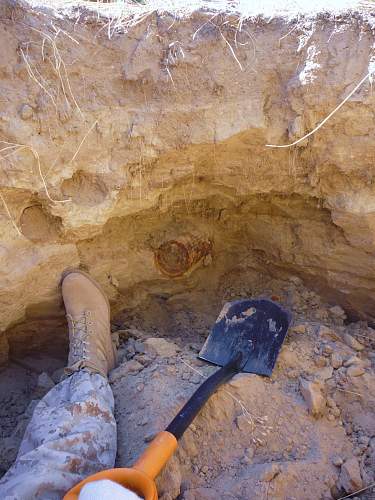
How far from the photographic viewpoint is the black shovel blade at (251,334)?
91.2 inches

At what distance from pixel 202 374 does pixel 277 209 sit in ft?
3.85

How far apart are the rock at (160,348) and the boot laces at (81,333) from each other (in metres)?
0.32

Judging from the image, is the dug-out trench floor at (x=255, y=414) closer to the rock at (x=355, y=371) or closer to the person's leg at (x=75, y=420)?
the rock at (x=355, y=371)

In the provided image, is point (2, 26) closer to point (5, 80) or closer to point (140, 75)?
point (5, 80)

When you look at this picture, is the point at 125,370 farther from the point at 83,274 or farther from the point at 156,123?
the point at 156,123

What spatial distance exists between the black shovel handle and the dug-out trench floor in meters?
0.06

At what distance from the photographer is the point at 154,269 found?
3035 mm

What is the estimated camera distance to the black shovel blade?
2.32 m

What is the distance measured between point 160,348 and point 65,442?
787 millimetres

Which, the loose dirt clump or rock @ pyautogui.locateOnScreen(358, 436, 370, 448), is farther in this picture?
rock @ pyautogui.locateOnScreen(358, 436, 370, 448)

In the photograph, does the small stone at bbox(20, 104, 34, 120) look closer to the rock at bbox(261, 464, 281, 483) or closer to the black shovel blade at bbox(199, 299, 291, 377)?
the black shovel blade at bbox(199, 299, 291, 377)

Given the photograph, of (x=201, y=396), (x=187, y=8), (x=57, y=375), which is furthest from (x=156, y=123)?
(x=57, y=375)

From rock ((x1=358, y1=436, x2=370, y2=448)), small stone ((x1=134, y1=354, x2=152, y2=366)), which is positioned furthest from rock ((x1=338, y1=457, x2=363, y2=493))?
small stone ((x1=134, y1=354, x2=152, y2=366))

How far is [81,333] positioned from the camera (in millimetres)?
2379
